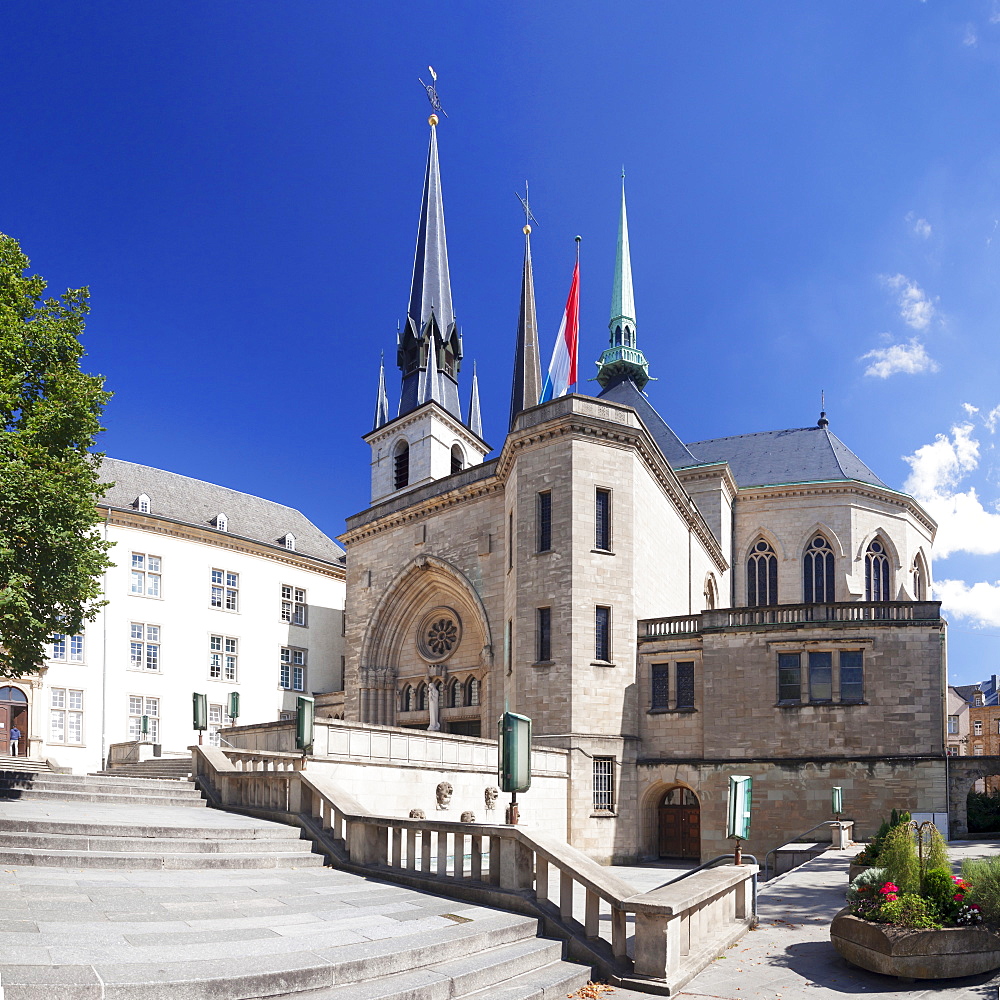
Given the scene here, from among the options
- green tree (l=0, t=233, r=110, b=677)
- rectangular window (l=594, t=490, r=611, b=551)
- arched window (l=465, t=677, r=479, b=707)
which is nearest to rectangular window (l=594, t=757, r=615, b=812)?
rectangular window (l=594, t=490, r=611, b=551)

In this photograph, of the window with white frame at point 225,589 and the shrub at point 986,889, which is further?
the window with white frame at point 225,589

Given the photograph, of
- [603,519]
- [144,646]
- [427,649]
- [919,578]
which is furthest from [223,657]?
[919,578]

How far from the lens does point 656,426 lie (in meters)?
45.3

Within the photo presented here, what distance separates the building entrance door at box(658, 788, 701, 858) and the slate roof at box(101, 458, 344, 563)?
22.9 meters

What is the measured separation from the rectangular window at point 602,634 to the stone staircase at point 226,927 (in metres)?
15.4

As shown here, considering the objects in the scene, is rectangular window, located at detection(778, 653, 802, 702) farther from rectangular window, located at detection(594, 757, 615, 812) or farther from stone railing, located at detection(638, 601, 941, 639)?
rectangular window, located at detection(594, 757, 615, 812)

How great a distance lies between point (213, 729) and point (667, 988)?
33.6 metres

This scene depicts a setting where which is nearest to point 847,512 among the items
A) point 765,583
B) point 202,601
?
point 765,583

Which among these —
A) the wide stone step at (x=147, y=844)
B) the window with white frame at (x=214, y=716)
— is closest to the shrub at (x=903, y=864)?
the wide stone step at (x=147, y=844)

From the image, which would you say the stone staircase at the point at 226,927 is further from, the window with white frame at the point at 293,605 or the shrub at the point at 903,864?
the window with white frame at the point at 293,605

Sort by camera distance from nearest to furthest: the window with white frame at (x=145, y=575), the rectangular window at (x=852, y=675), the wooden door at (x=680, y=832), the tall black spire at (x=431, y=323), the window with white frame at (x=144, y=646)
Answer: the rectangular window at (x=852, y=675) → the wooden door at (x=680, y=832) → the window with white frame at (x=144, y=646) → the window with white frame at (x=145, y=575) → the tall black spire at (x=431, y=323)

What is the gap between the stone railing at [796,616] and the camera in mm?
24922

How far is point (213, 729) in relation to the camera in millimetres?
37250

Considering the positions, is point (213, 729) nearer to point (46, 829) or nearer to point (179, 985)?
point (46, 829)
